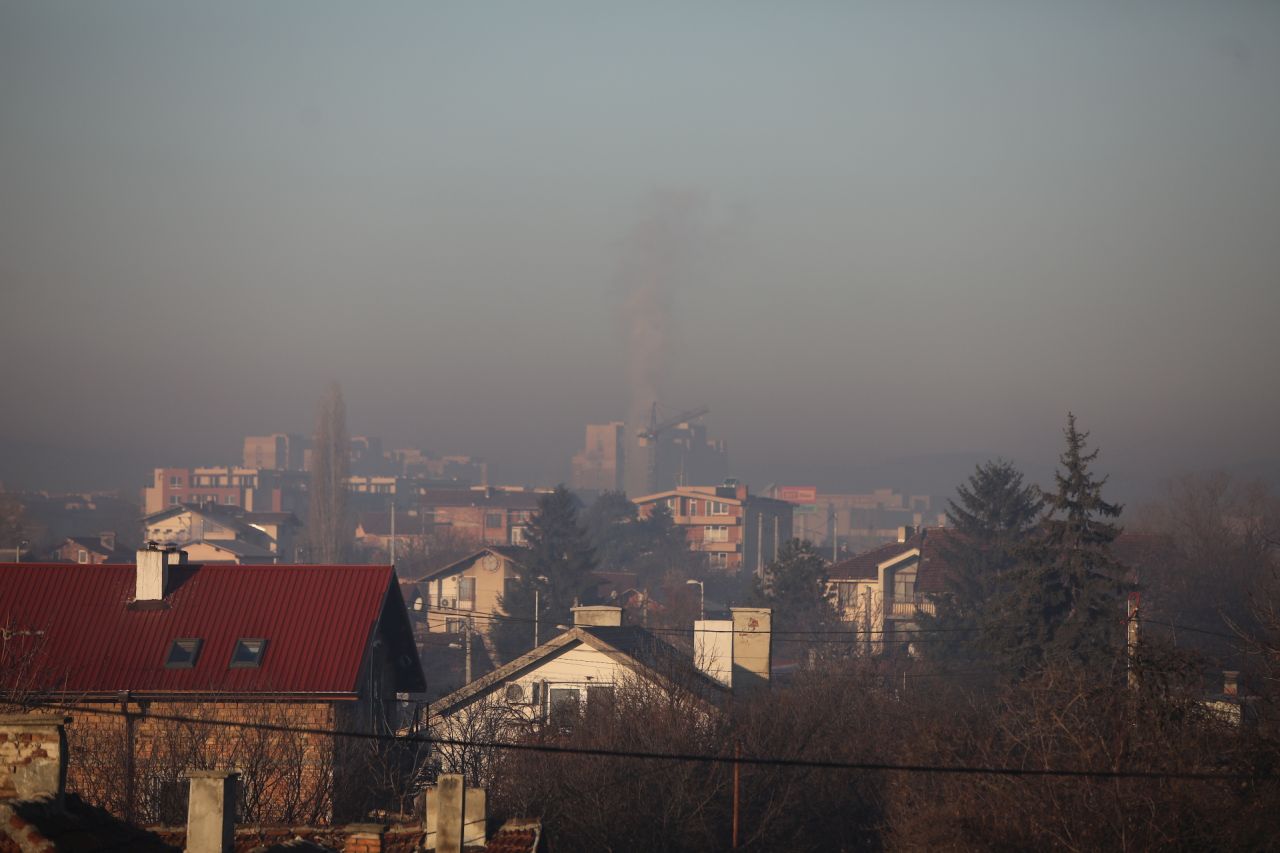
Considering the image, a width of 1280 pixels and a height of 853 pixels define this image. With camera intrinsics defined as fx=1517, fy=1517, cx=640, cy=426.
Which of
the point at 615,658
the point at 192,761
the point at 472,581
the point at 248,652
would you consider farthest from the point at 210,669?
the point at 472,581

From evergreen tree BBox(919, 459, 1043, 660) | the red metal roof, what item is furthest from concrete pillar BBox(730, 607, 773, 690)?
evergreen tree BBox(919, 459, 1043, 660)

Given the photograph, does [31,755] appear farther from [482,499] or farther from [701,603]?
[482,499]

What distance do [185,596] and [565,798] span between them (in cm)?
801

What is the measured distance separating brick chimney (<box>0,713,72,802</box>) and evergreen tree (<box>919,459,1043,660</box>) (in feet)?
149

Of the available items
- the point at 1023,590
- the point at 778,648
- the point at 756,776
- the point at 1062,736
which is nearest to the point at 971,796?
the point at 1062,736

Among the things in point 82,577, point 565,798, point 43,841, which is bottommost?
point 565,798

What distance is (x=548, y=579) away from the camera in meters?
73.7

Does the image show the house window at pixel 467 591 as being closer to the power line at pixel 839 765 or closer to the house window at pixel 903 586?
the house window at pixel 903 586

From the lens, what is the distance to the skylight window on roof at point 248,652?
82.7ft

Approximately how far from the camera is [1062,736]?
21.4m

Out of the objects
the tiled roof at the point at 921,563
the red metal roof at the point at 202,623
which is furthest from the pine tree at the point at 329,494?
the red metal roof at the point at 202,623

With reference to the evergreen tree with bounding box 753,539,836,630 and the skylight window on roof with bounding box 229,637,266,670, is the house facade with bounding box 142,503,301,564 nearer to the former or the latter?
the evergreen tree with bounding box 753,539,836,630

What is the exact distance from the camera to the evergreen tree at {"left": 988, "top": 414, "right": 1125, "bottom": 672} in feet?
126

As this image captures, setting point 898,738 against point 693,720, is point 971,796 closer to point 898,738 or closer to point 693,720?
point 693,720
